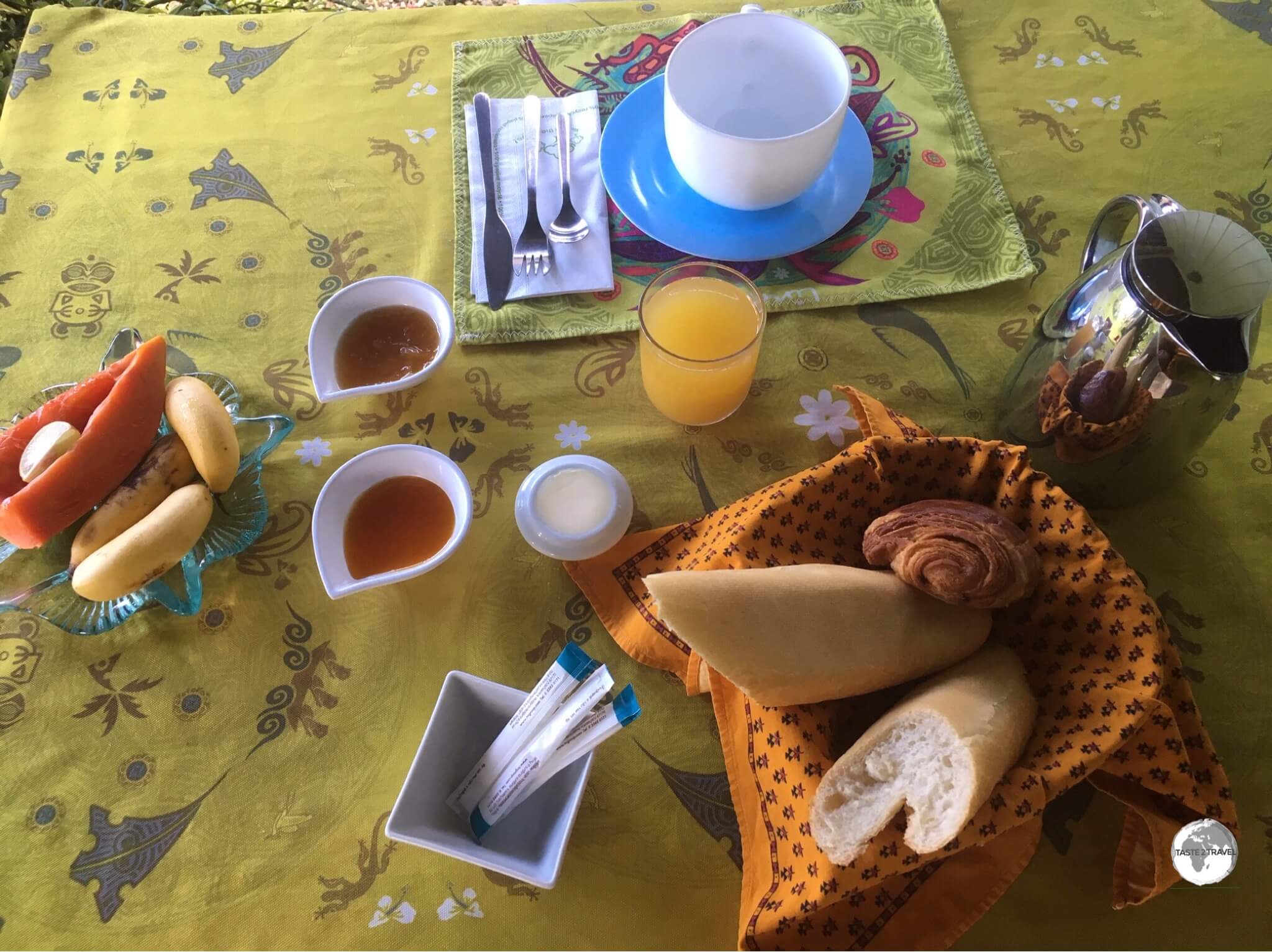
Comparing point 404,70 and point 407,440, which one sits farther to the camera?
point 404,70

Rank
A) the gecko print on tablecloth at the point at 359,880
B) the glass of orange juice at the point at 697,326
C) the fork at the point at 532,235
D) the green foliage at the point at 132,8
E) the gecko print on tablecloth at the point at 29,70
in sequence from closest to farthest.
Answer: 1. the gecko print on tablecloth at the point at 359,880
2. the glass of orange juice at the point at 697,326
3. the fork at the point at 532,235
4. the gecko print on tablecloth at the point at 29,70
5. the green foliage at the point at 132,8

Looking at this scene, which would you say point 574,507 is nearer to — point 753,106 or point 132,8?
point 753,106

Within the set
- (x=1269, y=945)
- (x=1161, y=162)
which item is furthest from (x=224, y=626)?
(x=1161, y=162)

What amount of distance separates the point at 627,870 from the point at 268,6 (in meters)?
1.23

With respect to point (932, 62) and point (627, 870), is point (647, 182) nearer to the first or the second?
point (932, 62)

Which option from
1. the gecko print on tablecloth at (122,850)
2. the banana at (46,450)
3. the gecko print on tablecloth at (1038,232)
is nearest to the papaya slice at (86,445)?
the banana at (46,450)

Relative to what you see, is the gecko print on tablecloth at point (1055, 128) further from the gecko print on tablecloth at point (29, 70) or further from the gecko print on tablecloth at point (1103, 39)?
the gecko print on tablecloth at point (29, 70)

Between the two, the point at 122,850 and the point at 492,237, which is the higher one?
the point at 492,237

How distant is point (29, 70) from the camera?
921 mm

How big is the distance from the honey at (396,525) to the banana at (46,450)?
0.72ft

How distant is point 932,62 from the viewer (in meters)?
0.92

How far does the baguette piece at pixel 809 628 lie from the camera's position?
0.46 metres

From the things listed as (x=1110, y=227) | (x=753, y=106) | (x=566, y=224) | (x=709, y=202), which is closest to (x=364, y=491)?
(x=566, y=224)

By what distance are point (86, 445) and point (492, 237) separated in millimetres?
422
